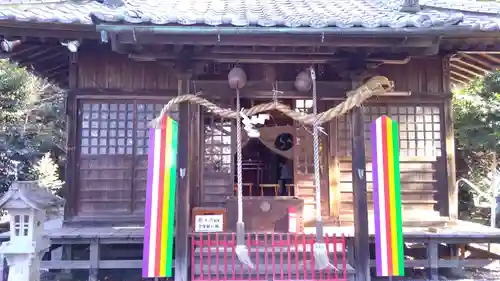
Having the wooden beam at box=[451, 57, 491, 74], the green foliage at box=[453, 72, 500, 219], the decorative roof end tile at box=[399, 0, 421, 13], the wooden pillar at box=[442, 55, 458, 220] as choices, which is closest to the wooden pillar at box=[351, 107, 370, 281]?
the decorative roof end tile at box=[399, 0, 421, 13]

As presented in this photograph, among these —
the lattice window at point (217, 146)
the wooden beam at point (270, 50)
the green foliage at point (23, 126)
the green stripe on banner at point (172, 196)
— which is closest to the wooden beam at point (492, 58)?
the wooden beam at point (270, 50)

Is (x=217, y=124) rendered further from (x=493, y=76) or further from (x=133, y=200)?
(x=493, y=76)

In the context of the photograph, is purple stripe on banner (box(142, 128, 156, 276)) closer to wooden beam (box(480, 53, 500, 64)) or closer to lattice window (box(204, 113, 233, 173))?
lattice window (box(204, 113, 233, 173))

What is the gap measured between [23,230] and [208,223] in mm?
2520

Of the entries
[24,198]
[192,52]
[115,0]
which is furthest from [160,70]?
[24,198]

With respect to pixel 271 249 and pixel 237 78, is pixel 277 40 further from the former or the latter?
pixel 271 249

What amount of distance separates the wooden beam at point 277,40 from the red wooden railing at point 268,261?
2.55 m

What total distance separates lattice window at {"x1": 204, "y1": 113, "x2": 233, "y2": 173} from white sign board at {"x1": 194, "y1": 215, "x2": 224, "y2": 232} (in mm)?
1192

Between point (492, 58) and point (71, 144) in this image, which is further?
point (492, 58)

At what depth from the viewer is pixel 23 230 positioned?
4.68 meters

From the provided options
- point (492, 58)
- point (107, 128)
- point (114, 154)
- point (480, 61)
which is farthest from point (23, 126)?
point (492, 58)

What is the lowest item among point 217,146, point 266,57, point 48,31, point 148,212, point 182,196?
point 148,212

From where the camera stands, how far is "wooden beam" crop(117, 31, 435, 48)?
4.38 m

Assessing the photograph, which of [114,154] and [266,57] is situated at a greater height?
[266,57]
